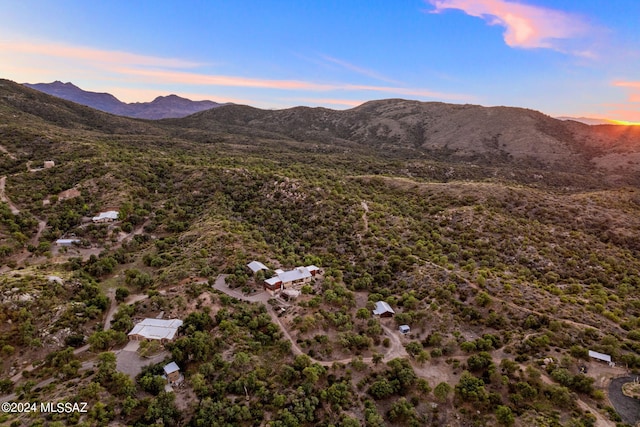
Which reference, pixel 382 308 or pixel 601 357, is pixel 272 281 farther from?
pixel 601 357

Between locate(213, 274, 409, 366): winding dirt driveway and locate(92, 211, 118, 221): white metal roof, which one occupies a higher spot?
locate(92, 211, 118, 221): white metal roof

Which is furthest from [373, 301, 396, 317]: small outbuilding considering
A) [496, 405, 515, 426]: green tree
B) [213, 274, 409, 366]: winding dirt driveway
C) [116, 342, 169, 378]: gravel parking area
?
[116, 342, 169, 378]: gravel parking area

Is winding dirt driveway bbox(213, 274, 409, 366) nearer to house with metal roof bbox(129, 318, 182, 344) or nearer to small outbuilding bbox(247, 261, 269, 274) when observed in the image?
small outbuilding bbox(247, 261, 269, 274)

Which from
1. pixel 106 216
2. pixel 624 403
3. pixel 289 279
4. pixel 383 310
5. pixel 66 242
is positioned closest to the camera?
pixel 624 403

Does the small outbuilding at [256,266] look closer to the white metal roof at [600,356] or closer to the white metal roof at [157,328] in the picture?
the white metal roof at [157,328]

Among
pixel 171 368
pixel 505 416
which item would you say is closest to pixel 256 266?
pixel 171 368

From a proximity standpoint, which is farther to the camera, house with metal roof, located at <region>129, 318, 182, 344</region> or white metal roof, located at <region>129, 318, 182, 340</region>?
white metal roof, located at <region>129, 318, 182, 340</region>
